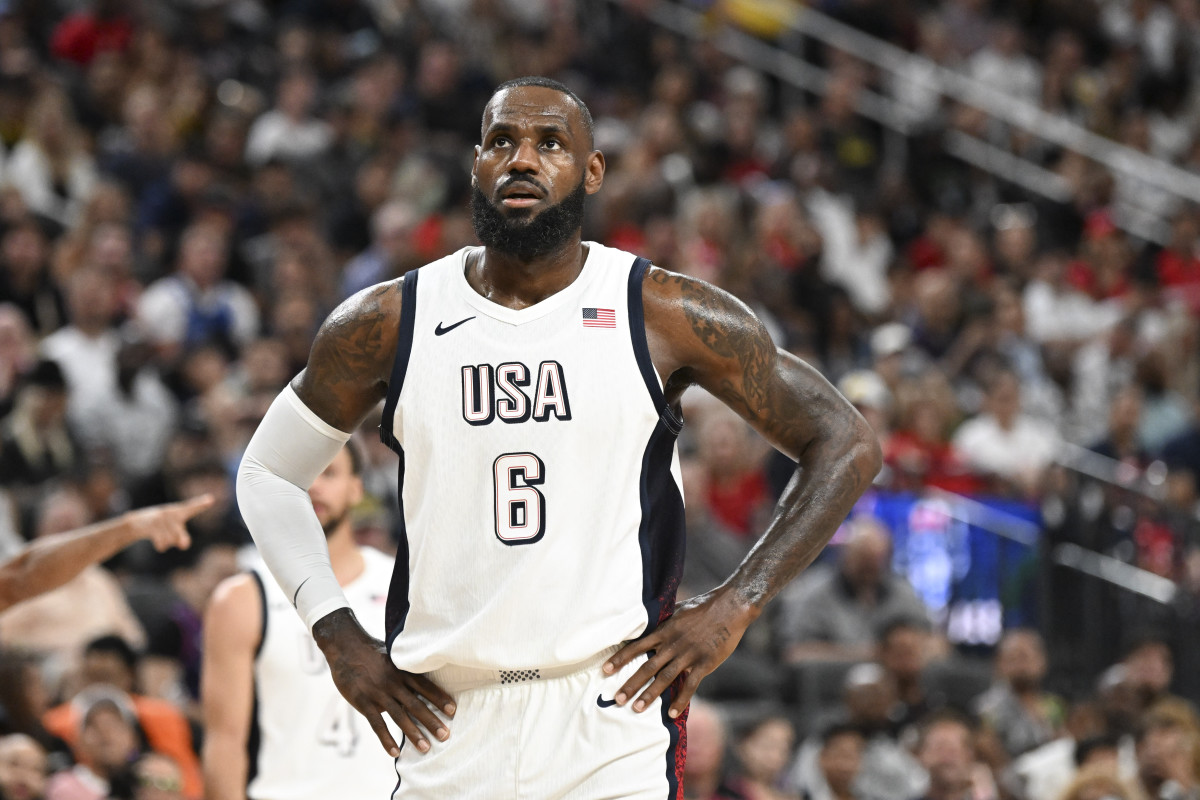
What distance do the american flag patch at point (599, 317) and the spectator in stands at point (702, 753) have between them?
433 centimetres

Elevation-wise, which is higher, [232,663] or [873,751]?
[232,663]

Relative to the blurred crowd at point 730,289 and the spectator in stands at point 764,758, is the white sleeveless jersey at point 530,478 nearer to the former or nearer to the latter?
the blurred crowd at point 730,289

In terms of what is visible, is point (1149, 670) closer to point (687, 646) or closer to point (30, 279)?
point (687, 646)

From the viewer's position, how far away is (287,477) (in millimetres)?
3996

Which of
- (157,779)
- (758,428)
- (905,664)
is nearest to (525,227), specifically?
(758,428)

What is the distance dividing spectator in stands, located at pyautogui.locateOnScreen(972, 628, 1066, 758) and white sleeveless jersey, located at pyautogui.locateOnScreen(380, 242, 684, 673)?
651cm

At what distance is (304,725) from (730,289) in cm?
781

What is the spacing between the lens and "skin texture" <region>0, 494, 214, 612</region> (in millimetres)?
5035

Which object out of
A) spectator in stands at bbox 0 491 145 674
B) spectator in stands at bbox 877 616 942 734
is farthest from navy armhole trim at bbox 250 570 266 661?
spectator in stands at bbox 877 616 942 734

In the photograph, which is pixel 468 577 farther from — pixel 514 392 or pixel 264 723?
pixel 264 723

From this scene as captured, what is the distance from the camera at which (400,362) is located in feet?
12.4

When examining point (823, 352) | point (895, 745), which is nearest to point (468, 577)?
point (895, 745)

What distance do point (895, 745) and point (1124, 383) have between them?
5.61 metres

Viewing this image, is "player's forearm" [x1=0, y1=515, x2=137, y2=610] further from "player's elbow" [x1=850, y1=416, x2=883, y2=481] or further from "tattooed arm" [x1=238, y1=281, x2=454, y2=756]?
"player's elbow" [x1=850, y1=416, x2=883, y2=481]
